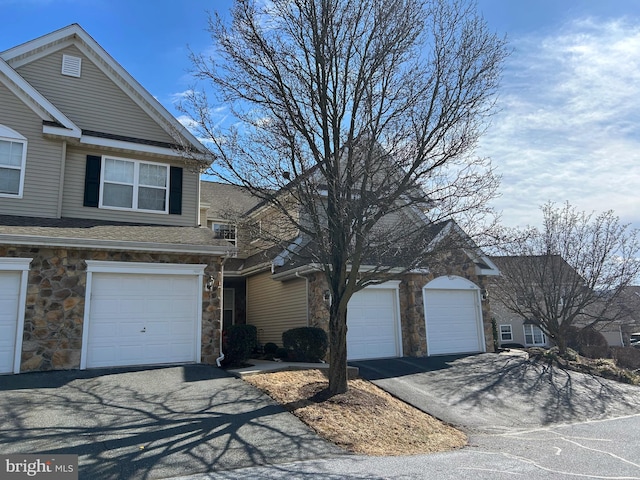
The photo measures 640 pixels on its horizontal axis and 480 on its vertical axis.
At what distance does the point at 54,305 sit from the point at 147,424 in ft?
15.5

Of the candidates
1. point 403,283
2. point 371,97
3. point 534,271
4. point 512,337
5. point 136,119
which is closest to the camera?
point 371,97

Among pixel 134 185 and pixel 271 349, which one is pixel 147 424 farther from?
pixel 134 185

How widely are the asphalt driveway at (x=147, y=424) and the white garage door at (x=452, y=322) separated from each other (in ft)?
27.0

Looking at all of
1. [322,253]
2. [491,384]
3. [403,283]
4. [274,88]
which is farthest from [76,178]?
[491,384]

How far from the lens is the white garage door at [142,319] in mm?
10688

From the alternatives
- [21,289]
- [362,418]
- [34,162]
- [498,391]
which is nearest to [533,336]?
[498,391]

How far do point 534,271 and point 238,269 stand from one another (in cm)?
1220

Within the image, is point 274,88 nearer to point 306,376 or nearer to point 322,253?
point 322,253

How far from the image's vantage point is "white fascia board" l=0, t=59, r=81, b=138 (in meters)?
11.7

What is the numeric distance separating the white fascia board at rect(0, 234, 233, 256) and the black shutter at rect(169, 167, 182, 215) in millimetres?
2421

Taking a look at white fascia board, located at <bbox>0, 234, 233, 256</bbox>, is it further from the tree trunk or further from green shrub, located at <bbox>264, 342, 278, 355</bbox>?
green shrub, located at <bbox>264, 342, 278, 355</bbox>

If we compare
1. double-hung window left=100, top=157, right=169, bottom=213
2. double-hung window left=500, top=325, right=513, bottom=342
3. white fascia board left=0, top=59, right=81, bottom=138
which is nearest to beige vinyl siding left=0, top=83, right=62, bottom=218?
white fascia board left=0, top=59, right=81, bottom=138

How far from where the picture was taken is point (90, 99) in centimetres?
1337

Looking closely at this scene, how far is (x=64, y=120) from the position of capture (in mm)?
12070
